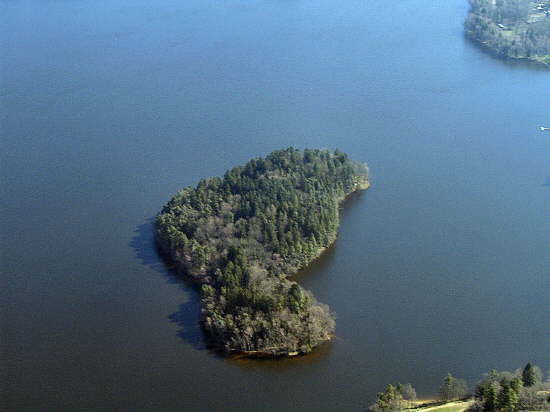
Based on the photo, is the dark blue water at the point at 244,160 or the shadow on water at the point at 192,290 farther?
the shadow on water at the point at 192,290

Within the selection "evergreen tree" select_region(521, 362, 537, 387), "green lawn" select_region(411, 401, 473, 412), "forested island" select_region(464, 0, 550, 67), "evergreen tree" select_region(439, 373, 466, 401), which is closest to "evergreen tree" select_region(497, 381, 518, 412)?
"evergreen tree" select_region(521, 362, 537, 387)

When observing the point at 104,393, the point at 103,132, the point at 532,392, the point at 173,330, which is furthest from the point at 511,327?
the point at 103,132

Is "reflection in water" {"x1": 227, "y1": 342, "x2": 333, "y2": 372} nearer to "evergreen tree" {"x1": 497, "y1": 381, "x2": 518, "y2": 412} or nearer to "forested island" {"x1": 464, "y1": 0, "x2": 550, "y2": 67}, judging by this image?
"evergreen tree" {"x1": 497, "y1": 381, "x2": 518, "y2": 412}

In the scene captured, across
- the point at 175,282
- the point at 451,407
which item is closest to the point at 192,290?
the point at 175,282

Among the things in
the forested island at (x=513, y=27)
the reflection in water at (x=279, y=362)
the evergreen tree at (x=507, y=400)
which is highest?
the forested island at (x=513, y=27)

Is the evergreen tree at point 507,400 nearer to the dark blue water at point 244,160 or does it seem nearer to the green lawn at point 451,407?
the green lawn at point 451,407

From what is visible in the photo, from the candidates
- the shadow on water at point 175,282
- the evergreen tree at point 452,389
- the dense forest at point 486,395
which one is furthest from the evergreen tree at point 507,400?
the shadow on water at point 175,282
